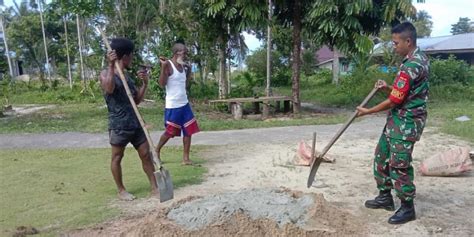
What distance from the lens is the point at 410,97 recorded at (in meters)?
3.68

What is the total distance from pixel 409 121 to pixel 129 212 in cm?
259

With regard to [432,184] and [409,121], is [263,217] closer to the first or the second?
[409,121]

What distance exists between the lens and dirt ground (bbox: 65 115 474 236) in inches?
138

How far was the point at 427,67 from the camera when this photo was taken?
3672 millimetres

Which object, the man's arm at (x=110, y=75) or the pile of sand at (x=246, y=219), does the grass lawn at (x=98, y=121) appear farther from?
the pile of sand at (x=246, y=219)

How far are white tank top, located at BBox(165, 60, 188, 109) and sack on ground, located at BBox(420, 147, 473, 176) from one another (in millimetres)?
3050

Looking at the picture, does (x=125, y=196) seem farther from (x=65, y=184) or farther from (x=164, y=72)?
(x=164, y=72)

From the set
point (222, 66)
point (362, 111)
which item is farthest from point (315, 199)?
point (222, 66)

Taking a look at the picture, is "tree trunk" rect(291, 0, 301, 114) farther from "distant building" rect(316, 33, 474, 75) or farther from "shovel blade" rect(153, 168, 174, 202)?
"distant building" rect(316, 33, 474, 75)

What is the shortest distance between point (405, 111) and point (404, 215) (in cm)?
86

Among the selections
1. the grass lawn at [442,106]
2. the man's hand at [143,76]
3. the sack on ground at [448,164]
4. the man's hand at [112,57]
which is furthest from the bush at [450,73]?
the man's hand at [112,57]

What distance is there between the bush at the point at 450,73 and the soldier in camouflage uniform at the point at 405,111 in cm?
Answer: 1459

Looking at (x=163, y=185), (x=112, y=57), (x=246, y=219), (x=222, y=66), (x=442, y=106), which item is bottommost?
(x=442, y=106)

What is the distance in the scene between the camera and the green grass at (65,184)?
13.5ft
